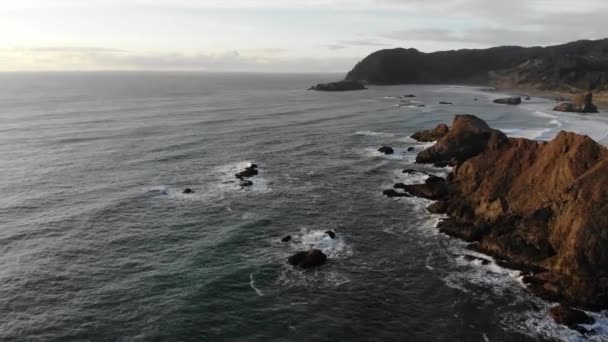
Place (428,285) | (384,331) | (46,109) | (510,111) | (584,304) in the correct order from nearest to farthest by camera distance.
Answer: (384,331)
(584,304)
(428,285)
(510,111)
(46,109)

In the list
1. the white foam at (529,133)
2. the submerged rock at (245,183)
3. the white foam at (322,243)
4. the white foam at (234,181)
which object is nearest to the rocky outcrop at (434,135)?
the white foam at (529,133)

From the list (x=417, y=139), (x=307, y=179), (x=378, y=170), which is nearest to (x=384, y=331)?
(x=307, y=179)

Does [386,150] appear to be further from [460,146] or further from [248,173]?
[248,173]

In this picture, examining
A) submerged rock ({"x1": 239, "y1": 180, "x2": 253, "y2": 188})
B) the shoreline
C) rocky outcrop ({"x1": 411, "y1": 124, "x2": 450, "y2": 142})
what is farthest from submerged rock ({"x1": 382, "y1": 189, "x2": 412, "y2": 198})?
rocky outcrop ({"x1": 411, "y1": 124, "x2": 450, "y2": 142})

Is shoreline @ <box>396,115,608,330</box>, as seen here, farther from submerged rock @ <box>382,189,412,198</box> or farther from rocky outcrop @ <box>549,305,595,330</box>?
rocky outcrop @ <box>549,305,595,330</box>

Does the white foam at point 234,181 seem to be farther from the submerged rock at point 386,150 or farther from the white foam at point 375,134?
the white foam at point 375,134

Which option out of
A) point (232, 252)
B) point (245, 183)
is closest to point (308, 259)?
point (232, 252)

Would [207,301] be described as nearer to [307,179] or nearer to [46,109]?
[307,179]
